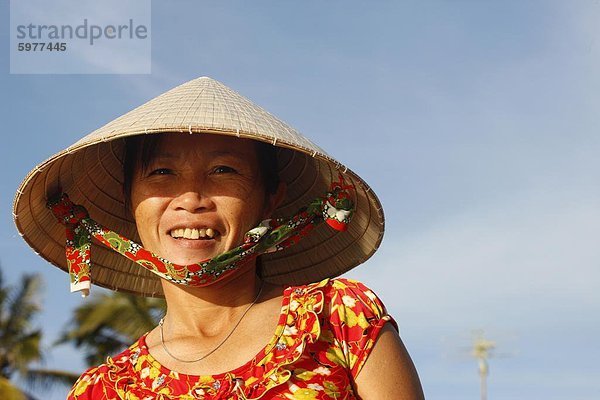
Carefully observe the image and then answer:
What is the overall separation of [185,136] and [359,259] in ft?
3.11

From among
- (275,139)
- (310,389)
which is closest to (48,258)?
(275,139)

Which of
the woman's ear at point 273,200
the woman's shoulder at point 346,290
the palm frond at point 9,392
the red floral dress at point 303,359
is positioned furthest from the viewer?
the palm frond at point 9,392

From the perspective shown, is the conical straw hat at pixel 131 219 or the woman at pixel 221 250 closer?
the woman at pixel 221 250

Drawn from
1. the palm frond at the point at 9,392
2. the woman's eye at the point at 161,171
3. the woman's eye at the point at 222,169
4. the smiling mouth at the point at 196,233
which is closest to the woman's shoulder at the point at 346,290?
the smiling mouth at the point at 196,233

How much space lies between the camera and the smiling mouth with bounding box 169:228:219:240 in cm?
269

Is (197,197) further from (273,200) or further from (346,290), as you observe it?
(346,290)

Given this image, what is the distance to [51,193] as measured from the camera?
3223 mm

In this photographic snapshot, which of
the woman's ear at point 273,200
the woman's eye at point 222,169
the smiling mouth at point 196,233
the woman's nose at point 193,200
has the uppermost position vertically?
the woman's eye at point 222,169

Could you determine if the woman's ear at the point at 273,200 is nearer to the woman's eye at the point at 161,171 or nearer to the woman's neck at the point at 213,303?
the woman's neck at the point at 213,303

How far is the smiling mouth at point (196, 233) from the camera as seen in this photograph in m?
2.69

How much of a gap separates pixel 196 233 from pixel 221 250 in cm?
10

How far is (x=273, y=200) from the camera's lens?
2.99m

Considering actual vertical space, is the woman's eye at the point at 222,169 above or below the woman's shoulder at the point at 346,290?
above

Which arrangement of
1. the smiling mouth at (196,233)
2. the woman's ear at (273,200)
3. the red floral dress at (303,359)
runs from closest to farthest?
the red floral dress at (303,359) < the smiling mouth at (196,233) < the woman's ear at (273,200)
